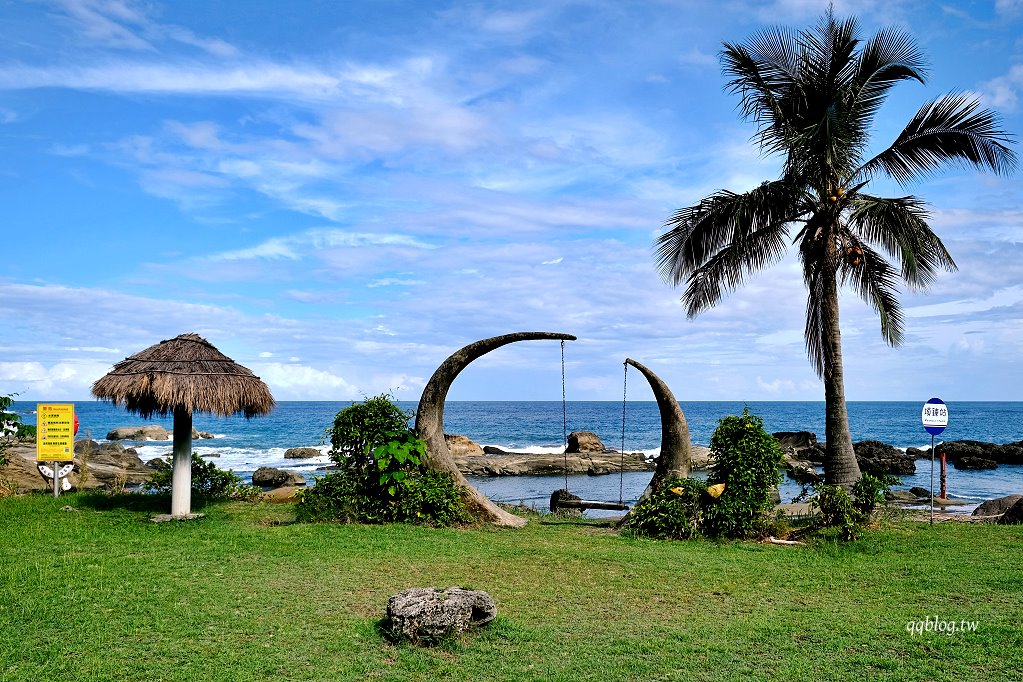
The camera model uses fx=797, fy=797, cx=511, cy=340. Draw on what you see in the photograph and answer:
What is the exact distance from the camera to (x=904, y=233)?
45.8ft

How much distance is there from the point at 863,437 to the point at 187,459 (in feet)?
192

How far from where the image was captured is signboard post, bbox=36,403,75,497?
1367cm

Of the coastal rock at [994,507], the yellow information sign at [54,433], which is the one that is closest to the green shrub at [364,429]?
the yellow information sign at [54,433]

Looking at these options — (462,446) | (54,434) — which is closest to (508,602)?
(54,434)

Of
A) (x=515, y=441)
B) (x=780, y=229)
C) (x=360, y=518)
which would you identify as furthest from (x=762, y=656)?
(x=515, y=441)

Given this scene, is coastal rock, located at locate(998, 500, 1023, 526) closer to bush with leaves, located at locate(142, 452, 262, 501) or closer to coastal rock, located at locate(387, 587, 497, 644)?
coastal rock, located at locate(387, 587, 497, 644)

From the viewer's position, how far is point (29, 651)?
575 centimetres

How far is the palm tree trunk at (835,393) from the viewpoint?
14.4 meters

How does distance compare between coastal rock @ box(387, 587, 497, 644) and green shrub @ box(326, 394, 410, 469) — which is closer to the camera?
coastal rock @ box(387, 587, 497, 644)

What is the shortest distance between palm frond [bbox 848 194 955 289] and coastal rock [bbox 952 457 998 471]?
905 inches

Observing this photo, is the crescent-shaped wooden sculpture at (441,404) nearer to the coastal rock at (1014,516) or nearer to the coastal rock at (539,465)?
the coastal rock at (1014,516)

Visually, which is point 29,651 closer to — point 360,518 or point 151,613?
point 151,613

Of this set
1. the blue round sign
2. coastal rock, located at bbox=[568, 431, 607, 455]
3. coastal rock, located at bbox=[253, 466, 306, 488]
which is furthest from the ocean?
Answer: coastal rock, located at bbox=[568, 431, 607, 455]

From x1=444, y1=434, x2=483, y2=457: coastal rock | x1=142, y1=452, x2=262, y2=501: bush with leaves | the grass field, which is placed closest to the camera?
the grass field
